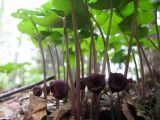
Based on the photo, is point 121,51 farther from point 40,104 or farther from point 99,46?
point 40,104

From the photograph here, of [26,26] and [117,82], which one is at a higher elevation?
[26,26]

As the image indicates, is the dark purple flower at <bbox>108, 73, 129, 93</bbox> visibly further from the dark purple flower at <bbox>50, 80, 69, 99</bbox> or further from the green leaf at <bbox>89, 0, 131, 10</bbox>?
the green leaf at <bbox>89, 0, 131, 10</bbox>

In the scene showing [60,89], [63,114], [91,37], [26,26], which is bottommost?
[63,114]


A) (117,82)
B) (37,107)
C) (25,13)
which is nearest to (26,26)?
(25,13)

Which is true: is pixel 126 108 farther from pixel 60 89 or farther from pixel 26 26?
pixel 26 26

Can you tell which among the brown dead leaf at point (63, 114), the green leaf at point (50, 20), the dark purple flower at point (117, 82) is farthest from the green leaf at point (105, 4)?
the brown dead leaf at point (63, 114)
